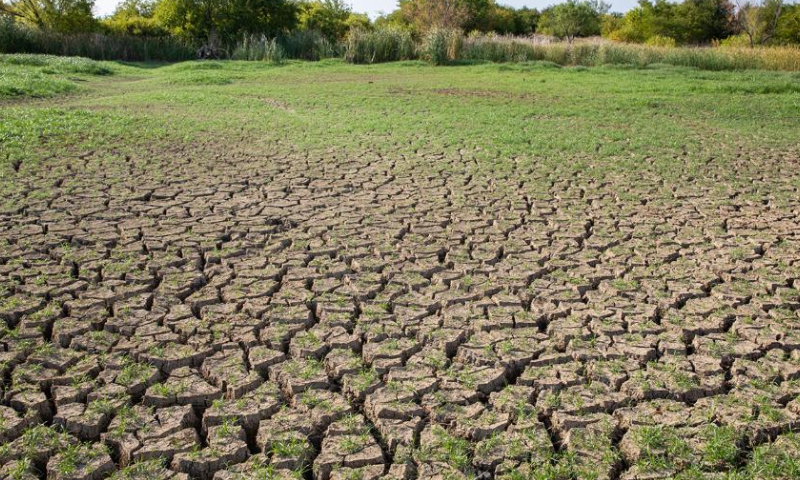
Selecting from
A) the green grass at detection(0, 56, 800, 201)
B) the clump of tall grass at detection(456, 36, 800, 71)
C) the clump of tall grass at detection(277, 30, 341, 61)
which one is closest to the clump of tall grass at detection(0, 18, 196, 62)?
the clump of tall grass at detection(277, 30, 341, 61)

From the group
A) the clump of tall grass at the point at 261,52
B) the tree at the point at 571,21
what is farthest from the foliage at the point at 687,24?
the clump of tall grass at the point at 261,52

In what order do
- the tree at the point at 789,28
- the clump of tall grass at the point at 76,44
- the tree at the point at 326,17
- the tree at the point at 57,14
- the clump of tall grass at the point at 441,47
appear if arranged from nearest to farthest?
the clump of tall grass at the point at 441,47 < the clump of tall grass at the point at 76,44 < the tree at the point at 57,14 < the tree at the point at 326,17 < the tree at the point at 789,28

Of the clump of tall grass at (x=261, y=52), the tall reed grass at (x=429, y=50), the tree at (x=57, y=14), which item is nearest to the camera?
the tall reed grass at (x=429, y=50)

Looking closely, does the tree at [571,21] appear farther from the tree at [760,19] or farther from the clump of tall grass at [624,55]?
the clump of tall grass at [624,55]

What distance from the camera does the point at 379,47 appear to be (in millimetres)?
25484

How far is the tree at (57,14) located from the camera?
105 feet

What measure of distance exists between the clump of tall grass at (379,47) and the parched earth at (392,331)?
1845 cm

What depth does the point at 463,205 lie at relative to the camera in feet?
24.0

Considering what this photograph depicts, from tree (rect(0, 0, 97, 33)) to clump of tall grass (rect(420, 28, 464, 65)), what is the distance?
16.0 meters

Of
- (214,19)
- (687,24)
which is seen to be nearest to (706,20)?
(687,24)

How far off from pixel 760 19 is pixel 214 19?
29.2m

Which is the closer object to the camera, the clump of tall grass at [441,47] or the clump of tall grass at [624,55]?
the clump of tall grass at [624,55]

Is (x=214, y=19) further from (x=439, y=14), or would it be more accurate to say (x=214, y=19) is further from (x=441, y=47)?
(x=439, y=14)

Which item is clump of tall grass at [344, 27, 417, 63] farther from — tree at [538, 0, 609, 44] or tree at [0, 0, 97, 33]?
tree at [538, 0, 609, 44]
